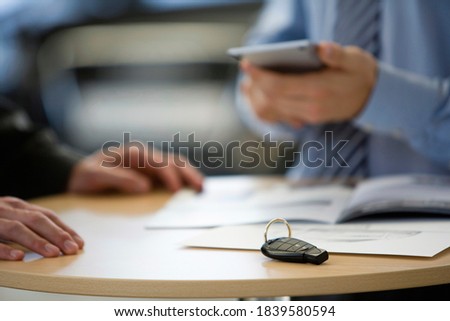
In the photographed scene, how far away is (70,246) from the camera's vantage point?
755 mm

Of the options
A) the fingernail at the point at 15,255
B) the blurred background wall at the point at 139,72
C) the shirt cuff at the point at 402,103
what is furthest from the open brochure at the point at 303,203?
the blurred background wall at the point at 139,72

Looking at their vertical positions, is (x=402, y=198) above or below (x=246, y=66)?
below

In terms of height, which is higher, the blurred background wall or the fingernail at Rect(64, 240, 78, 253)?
the blurred background wall

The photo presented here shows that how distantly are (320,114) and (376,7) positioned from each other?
29cm

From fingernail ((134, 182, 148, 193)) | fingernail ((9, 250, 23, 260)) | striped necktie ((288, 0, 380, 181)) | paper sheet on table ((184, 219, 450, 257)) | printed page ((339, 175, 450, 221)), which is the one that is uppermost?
striped necktie ((288, 0, 380, 181))

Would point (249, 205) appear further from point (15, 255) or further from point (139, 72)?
point (139, 72)

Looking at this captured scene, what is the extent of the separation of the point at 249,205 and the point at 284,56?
0.26 meters

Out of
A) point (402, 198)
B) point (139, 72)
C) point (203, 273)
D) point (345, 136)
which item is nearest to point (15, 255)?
point (203, 273)

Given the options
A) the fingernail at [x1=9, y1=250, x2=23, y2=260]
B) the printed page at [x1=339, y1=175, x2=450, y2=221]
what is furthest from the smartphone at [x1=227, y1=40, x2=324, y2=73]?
the fingernail at [x1=9, y1=250, x2=23, y2=260]

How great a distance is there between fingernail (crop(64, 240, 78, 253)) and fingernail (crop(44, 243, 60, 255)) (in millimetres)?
11

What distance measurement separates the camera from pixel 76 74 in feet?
9.73

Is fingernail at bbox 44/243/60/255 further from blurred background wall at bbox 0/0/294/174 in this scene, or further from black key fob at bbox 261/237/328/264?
blurred background wall at bbox 0/0/294/174

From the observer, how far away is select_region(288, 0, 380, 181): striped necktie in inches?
52.4
